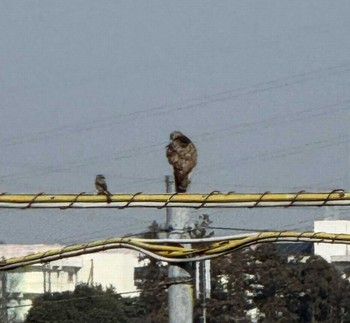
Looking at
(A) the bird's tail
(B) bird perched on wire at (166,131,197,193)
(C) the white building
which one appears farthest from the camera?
(C) the white building

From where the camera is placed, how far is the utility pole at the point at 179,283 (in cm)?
354

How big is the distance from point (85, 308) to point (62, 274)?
0.34 metres

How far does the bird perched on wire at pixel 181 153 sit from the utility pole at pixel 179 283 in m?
0.16

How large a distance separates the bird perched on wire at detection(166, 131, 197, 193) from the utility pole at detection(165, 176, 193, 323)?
16 centimetres

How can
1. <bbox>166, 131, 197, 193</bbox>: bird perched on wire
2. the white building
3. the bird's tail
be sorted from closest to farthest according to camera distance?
<bbox>166, 131, 197, 193</bbox>: bird perched on wire, the bird's tail, the white building

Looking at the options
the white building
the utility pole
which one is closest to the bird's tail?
the utility pole

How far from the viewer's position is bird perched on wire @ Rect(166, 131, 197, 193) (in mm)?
3527

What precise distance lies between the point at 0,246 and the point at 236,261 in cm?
96

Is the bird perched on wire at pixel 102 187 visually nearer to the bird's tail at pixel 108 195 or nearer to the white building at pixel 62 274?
the bird's tail at pixel 108 195

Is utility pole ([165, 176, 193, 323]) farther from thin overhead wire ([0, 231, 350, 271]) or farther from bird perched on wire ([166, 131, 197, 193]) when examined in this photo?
bird perched on wire ([166, 131, 197, 193])

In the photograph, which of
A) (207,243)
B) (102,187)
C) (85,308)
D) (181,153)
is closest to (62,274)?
(85,308)

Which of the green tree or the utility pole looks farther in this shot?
the green tree

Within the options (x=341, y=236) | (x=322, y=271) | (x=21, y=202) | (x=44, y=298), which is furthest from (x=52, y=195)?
(x=322, y=271)

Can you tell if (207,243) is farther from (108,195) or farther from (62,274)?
(62,274)
